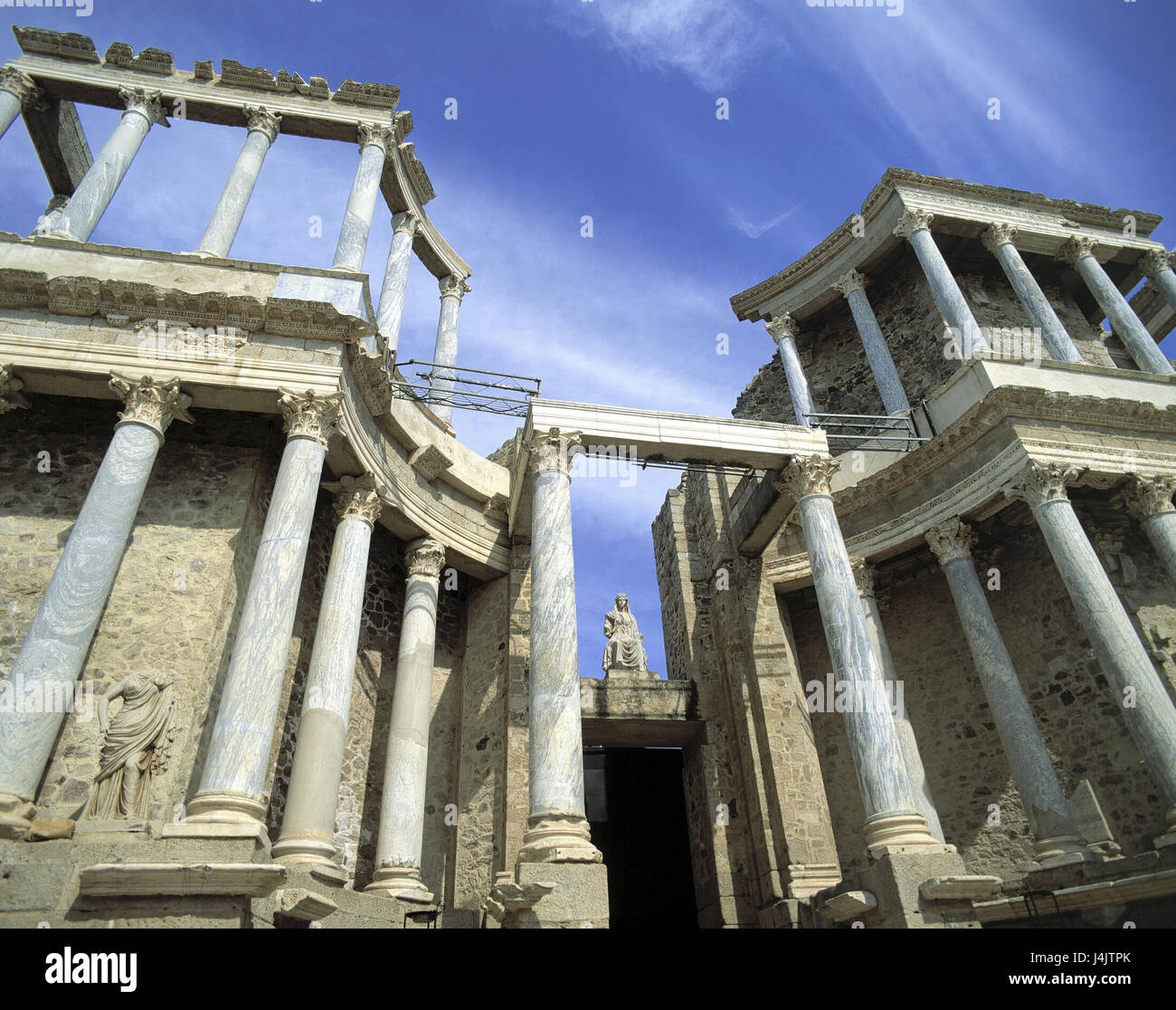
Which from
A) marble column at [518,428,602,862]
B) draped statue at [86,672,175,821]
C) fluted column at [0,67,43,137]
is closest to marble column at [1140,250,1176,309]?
marble column at [518,428,602,862]

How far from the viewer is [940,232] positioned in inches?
749

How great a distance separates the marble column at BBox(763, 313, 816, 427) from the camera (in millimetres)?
18500

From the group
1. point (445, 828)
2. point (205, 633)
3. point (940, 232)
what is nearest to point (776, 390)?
point (940, 232)

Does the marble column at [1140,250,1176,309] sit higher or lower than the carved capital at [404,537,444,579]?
higher

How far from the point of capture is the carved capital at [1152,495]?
1264 centimetres

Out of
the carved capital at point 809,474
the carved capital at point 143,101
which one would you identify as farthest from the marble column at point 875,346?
Answer: the carved capital at point 143,101

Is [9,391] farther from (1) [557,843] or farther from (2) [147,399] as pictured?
(1) [557,843]

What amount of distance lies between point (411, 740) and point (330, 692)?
2387mm

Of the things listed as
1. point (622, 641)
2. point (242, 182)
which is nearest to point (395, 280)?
point (242, 182)

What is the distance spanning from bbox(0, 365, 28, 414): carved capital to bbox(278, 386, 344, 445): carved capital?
3.48 meters

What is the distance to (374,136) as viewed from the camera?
1491 cm

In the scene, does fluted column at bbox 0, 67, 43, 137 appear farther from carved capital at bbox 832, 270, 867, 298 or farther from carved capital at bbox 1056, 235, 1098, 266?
carved capital at bbox 1056, 235, 1098, 266

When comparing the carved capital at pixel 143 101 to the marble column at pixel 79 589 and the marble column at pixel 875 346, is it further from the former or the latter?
the marble column at pixel 875 346
